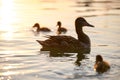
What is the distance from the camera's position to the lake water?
13.6 metres

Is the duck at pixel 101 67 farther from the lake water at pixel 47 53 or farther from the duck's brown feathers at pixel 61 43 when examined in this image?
the duck's brown feathers at pixel 61 43

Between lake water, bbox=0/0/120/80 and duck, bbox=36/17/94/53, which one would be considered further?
duck, bbox=36/17/94/53

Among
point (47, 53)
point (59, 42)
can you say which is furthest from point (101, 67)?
point (59, 42)

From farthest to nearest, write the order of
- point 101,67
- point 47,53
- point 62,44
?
point 62,44 → point 47,53 → point 101,67

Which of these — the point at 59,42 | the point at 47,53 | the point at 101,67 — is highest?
the point at 59,42

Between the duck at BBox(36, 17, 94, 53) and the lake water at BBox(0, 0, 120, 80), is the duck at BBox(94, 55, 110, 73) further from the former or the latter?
the duck at BBox(36, 17, 94, 53)

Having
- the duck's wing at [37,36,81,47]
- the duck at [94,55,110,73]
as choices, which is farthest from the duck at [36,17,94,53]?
the duck at [94,55,110,73]

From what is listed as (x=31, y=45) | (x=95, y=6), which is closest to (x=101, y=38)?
(x=31, y=45)

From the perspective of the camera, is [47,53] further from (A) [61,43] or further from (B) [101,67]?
(B) [101,67]

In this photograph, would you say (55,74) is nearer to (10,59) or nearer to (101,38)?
(10,59)

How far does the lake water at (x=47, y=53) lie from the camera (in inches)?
534

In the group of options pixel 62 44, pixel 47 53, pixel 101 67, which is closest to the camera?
pixel 101 67

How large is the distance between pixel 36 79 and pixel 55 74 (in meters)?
0.79

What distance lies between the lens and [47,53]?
1758 cm
